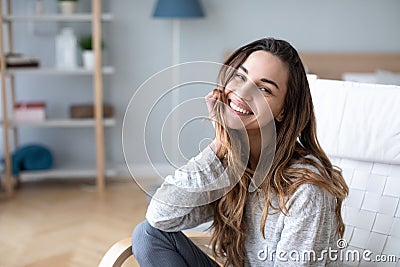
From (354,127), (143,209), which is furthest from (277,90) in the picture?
(143,209)

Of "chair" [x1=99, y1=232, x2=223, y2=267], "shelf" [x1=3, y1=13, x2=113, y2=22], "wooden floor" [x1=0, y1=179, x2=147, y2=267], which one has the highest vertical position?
"shelf" [x1=3, y1=13, x2=113, y2=22]

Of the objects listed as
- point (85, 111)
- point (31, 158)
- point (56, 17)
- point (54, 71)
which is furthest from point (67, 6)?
point (31, 158)

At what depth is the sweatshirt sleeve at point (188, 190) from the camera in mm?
1457

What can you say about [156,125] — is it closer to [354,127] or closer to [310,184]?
[310,184]

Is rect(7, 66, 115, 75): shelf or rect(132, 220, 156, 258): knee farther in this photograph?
rect(7, 66, 115, 75): shelf

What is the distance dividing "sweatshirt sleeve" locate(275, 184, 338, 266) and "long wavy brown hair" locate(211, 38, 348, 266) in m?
0.02

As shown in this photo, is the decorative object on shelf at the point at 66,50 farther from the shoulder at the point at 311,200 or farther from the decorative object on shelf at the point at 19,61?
the shoulder at the point at 311,200

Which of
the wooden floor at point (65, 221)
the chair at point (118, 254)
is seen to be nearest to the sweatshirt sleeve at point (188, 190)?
the chair at point (118, 254)

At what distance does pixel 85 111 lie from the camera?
3.68m

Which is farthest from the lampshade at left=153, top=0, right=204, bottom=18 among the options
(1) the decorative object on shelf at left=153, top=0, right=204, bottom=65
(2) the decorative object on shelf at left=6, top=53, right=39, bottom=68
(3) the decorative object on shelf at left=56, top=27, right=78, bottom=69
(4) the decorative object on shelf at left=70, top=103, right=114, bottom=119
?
(2) the decorative object on shelf at left=6, top=53, right=39, bottom=68

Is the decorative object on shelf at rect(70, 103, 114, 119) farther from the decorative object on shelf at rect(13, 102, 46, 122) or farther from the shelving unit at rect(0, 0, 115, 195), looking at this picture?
the decorative object on shelf at rect(13, 102, 46, 122)

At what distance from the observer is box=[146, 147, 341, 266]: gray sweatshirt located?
1409 millimetres

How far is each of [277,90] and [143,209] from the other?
6.81 feet

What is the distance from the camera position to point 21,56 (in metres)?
3.55
